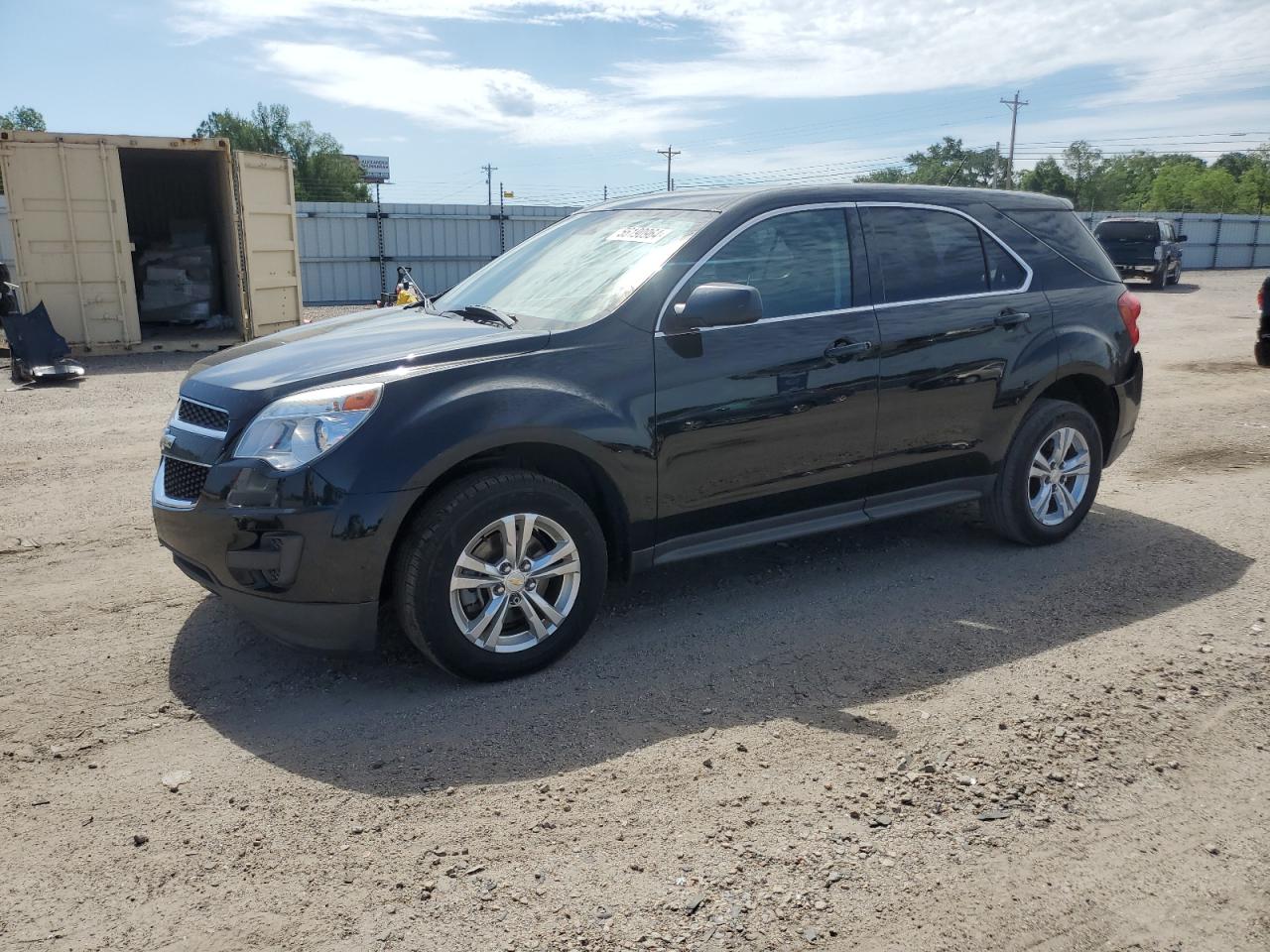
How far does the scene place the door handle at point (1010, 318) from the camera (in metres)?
5.16

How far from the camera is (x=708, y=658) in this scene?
423cm

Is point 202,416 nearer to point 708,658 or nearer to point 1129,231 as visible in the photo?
point 708,658

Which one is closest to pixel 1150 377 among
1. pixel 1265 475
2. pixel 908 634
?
pixel 1265 475

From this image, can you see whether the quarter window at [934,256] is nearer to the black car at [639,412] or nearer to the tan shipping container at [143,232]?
the black car at [639,412]

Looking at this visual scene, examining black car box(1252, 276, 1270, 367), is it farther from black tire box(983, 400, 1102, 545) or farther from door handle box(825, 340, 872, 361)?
door handle box(825, 340, 872, 361)

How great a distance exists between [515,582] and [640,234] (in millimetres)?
1798

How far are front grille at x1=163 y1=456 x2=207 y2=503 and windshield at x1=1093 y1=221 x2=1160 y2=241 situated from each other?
93.8ft

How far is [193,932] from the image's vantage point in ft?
8.55

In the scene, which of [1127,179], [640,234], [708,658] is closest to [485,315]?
[640,234]

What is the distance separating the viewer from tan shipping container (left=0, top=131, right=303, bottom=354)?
1330 centimetres

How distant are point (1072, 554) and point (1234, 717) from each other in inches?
74.5

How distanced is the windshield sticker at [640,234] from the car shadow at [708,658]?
1.70 m

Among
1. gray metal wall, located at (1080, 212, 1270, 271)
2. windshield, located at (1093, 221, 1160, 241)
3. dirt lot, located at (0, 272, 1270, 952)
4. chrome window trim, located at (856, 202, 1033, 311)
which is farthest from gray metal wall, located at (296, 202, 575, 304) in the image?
gray metal wall, located at (1080, 212, 1270, 271)

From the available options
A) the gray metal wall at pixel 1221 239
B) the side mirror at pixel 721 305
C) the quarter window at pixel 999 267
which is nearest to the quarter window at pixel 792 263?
the side mirror at pixel 721 305
